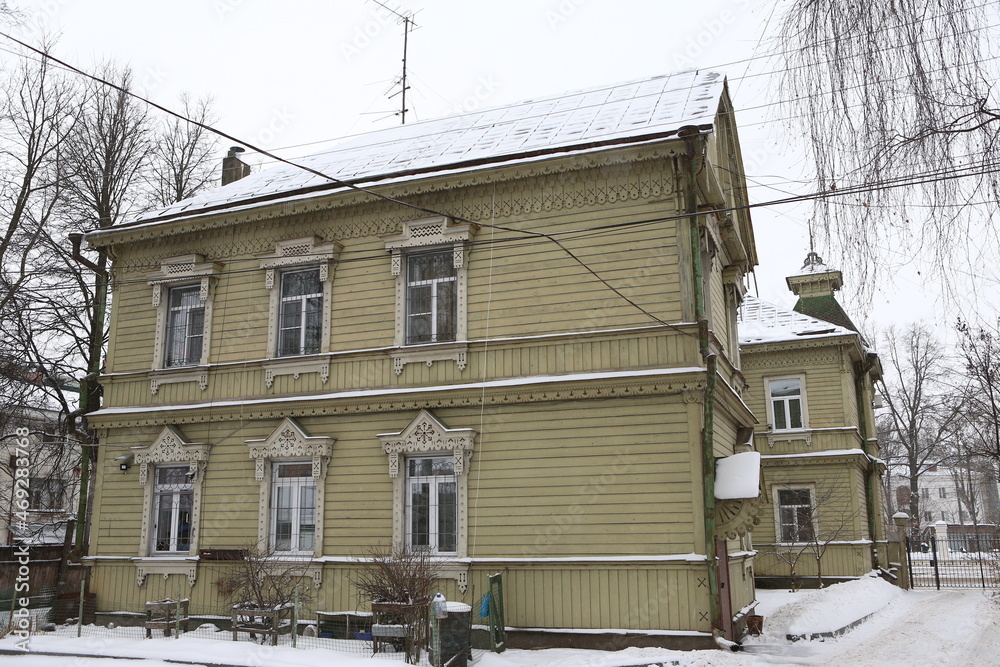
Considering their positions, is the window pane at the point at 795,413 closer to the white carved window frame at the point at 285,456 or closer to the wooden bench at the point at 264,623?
the white carved window frame at the point at 285,456

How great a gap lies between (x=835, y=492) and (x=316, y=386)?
17.1 metres

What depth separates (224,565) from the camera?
14633mm

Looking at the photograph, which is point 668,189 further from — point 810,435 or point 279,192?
point 810,435

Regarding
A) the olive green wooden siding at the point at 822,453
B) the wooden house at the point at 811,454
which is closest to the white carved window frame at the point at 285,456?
the wooden house at the point at 811,454

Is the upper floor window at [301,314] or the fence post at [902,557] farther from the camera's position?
the fence post at [902,557]

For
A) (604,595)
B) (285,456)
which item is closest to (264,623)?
(285,456)

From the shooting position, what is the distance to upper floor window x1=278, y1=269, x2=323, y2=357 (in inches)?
601

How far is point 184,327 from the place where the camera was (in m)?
16.5

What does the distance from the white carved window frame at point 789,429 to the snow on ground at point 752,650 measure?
7.98 meters

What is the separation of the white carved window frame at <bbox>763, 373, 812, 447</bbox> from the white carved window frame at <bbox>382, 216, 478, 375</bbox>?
15.1m

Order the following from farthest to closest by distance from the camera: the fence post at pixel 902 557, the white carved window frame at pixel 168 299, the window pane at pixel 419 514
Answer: the fence post at pixel 902 557 < the white carved window frame at pixel 168 299 < the window pane at pixel 419 514

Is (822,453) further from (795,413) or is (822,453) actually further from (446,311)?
(446,311)

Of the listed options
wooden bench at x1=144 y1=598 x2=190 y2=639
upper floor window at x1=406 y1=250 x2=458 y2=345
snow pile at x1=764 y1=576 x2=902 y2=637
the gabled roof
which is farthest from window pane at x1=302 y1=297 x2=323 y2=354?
the gabled roof

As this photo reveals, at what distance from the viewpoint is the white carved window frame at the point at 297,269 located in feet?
49.0
